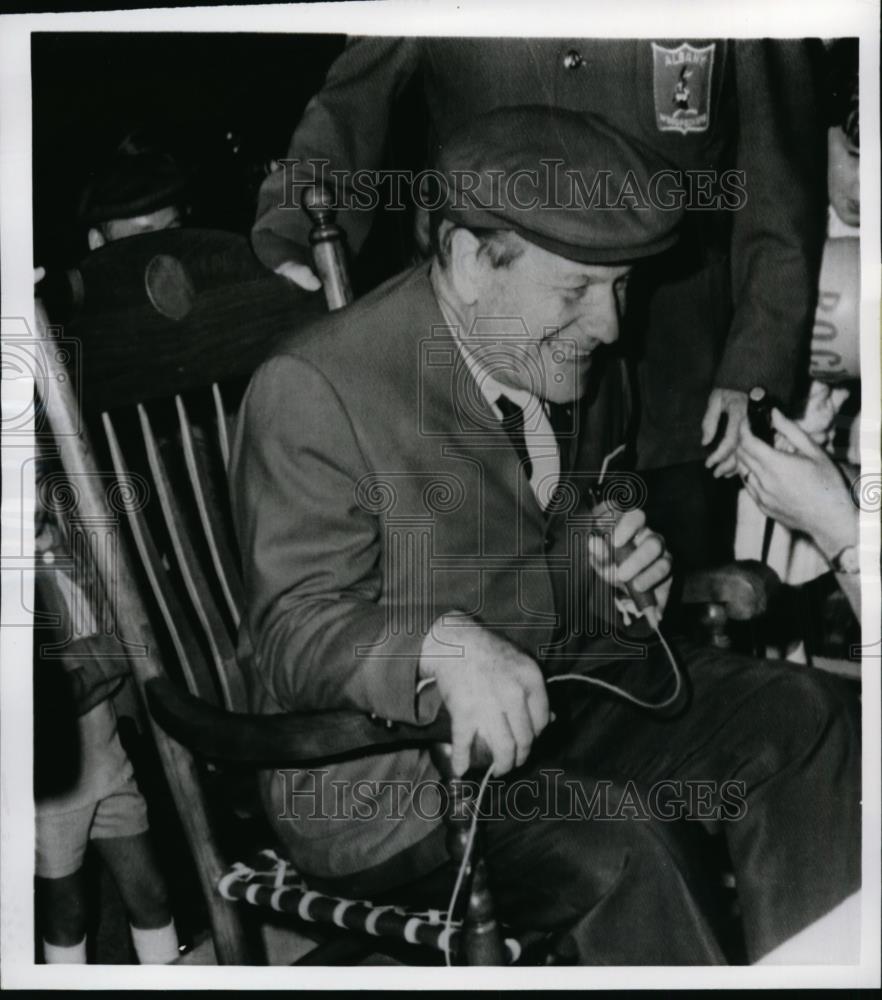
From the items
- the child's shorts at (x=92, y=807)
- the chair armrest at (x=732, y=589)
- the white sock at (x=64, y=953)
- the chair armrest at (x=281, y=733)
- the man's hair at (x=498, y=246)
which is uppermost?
the man's hair at (x=498, y=246)

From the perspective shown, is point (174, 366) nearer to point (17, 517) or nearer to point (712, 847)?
point (17, 517)

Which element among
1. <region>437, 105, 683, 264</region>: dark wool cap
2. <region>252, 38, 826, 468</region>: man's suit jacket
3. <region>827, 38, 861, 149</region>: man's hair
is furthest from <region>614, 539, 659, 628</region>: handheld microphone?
<region>827, 38, 861, 149</region>: man's hair

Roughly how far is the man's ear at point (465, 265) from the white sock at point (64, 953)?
97 centimetres

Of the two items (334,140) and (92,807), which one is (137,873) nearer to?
(92,807)

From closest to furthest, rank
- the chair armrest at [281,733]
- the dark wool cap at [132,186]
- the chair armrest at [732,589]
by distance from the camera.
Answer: the chair armrest at [281,733] < the dark wool cap at [132,186] < the chair armrest at [732,589]

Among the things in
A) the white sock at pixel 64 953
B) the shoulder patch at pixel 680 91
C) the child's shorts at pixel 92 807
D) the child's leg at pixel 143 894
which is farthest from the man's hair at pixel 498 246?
the white sock at pixel 64 953

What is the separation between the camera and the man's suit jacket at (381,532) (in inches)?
60.5

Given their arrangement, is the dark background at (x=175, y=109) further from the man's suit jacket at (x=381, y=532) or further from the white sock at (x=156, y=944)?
the white sock at (x=156, y=944)

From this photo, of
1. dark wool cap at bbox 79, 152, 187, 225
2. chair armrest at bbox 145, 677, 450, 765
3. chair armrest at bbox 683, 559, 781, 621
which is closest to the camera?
chair armrest at bbox 145, 677, 450, 765

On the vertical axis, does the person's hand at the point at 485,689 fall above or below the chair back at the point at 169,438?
below

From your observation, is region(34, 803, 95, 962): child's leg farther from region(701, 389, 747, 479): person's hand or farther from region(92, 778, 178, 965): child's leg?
region(701, 389, 747, 479): person's hand

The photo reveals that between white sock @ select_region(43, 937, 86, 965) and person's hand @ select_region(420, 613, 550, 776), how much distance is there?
0.57 meters

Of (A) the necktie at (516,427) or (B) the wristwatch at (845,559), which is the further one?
(B) the wristwatch at (845,559)

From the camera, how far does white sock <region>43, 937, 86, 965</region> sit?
1.62m
